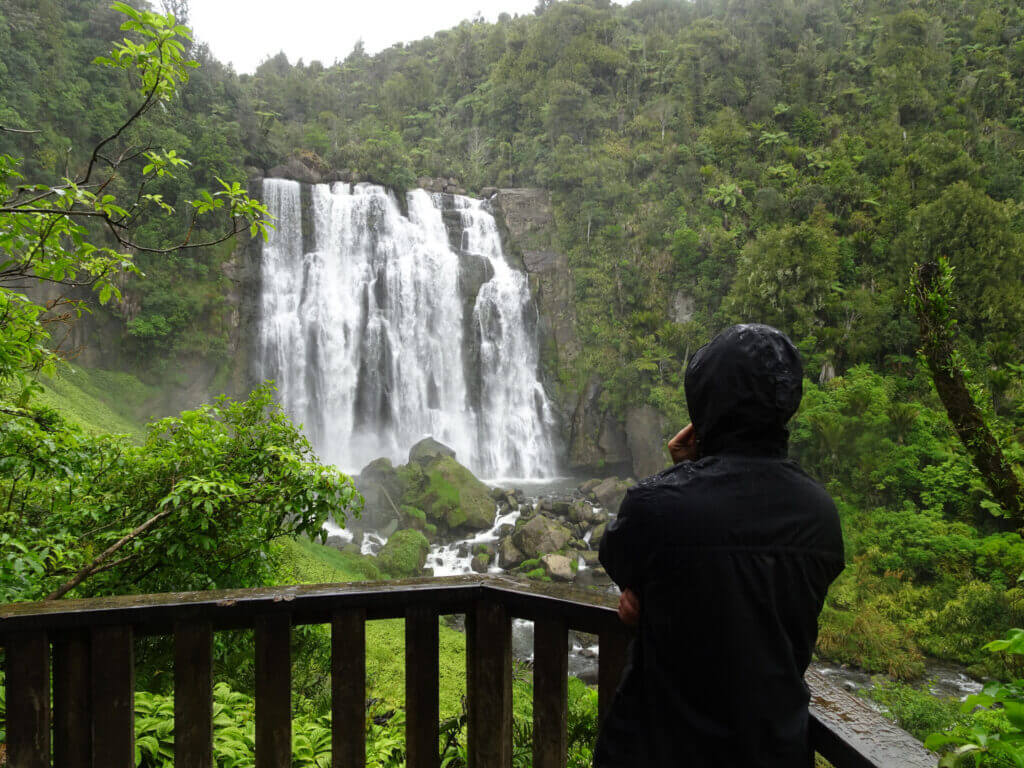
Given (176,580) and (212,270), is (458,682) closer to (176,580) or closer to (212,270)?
(176,580)

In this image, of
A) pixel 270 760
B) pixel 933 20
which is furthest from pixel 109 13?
pixel 933 20

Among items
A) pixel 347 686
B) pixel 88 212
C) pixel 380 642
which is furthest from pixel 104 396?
pixel 347 686

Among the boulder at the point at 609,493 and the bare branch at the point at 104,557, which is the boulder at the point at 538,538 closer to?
the boulder at the point at 609,493

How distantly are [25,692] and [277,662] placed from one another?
0.68m

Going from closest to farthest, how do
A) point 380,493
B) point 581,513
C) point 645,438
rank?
point 581,513 < point 380,493 < point 645,438

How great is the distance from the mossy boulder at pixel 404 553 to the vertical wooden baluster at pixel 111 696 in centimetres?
1251

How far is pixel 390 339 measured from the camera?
23.5 m

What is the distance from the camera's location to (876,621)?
38.1ft

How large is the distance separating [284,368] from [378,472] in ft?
24.7

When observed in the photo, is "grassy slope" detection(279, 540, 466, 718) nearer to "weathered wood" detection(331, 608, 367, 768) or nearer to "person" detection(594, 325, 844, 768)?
"weathered wood" detection(331, 608, 367, 768)

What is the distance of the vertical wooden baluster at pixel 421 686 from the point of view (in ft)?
5.59

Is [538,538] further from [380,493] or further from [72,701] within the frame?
[72,701]

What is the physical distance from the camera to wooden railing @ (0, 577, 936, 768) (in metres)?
1.60

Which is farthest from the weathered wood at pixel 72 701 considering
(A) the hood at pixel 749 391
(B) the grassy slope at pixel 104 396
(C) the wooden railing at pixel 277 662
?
(B) the grassy slope at pixel 104 396
